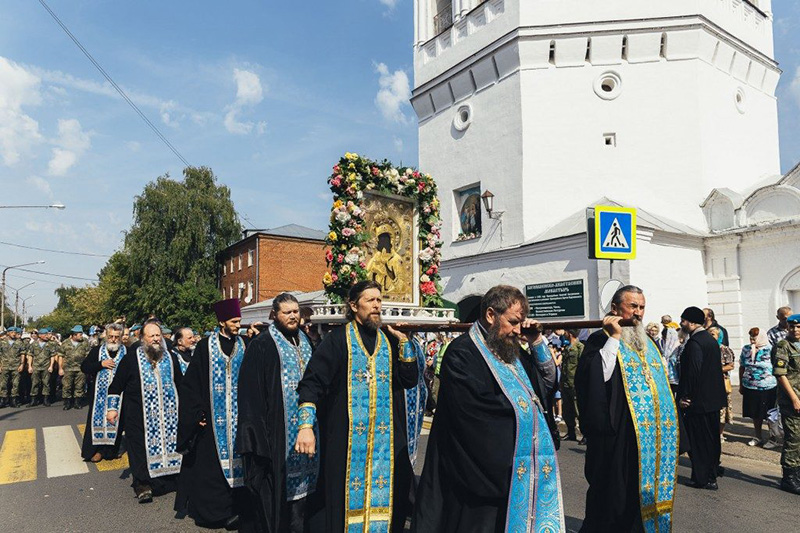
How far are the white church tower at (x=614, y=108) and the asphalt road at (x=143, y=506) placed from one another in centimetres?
956

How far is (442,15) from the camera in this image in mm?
21094

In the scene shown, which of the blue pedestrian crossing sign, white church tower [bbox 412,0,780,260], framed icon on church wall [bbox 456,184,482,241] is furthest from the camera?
framed icon on church wall [bbox 456,184,482,241]

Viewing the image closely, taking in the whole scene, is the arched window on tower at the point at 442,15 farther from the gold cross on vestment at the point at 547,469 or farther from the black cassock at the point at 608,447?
the gold cross on vestment at the point at 547,469

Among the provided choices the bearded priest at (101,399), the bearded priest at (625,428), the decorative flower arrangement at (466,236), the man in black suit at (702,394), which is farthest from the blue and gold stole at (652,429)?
the decorative flower arrangement at (466,236)

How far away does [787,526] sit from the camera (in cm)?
555

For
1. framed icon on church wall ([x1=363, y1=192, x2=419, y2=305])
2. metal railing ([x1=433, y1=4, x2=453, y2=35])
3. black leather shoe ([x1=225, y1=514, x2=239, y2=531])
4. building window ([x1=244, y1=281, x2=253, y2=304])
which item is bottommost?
black leather shoe ([x1=225, y1=514, x2=239, y2=531])

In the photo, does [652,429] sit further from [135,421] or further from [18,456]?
[18,456]

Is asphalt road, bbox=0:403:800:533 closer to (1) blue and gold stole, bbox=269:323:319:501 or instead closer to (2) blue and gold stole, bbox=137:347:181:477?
(2) blue and gold stole, bbox=137:347:181:477

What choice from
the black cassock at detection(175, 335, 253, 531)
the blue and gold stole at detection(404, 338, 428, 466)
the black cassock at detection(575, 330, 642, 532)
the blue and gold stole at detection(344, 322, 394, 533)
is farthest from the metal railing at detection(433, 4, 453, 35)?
the black cassock at detection(575, 330, 642, 532)

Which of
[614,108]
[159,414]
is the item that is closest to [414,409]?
[159,414]

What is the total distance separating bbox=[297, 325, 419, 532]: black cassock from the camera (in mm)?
4324

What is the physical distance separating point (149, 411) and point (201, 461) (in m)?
1.32

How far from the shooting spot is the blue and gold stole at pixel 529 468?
129 inches

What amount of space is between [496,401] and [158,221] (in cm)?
4108
